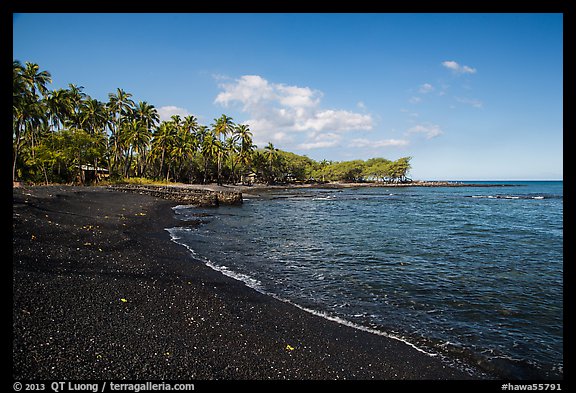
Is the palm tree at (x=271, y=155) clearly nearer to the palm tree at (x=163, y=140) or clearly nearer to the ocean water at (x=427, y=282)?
the palm tree at (x=163, y=140)

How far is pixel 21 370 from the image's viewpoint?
4.32 meters

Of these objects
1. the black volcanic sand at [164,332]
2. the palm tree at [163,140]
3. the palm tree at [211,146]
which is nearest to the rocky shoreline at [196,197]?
the palm tree at [163,140]

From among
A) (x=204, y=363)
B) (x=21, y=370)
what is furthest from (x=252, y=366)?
(x=21, y=370)

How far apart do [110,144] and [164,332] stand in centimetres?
8840

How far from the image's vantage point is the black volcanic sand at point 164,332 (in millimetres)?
4984

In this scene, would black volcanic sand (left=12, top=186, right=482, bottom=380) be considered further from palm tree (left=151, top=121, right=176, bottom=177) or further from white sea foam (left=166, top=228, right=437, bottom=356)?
palm tree (left=151, top=121, right=176, bottom=177)

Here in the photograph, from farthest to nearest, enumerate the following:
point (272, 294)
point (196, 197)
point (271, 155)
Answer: point (271, 155)
point (196, 197)
point (272, 294)

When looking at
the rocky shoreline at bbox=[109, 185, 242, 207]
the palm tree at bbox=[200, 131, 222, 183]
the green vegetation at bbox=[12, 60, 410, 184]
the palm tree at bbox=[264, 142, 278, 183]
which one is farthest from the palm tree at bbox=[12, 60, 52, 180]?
the palm tree at bbox=[264, 142, 278, 183]

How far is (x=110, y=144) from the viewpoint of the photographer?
79125 mm

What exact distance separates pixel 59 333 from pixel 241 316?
4124 mm

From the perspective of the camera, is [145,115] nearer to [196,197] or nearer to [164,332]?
[196,197]

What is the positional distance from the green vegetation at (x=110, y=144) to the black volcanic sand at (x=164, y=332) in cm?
1599

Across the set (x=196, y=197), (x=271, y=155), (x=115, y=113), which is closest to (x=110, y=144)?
(x=115, y=113)
